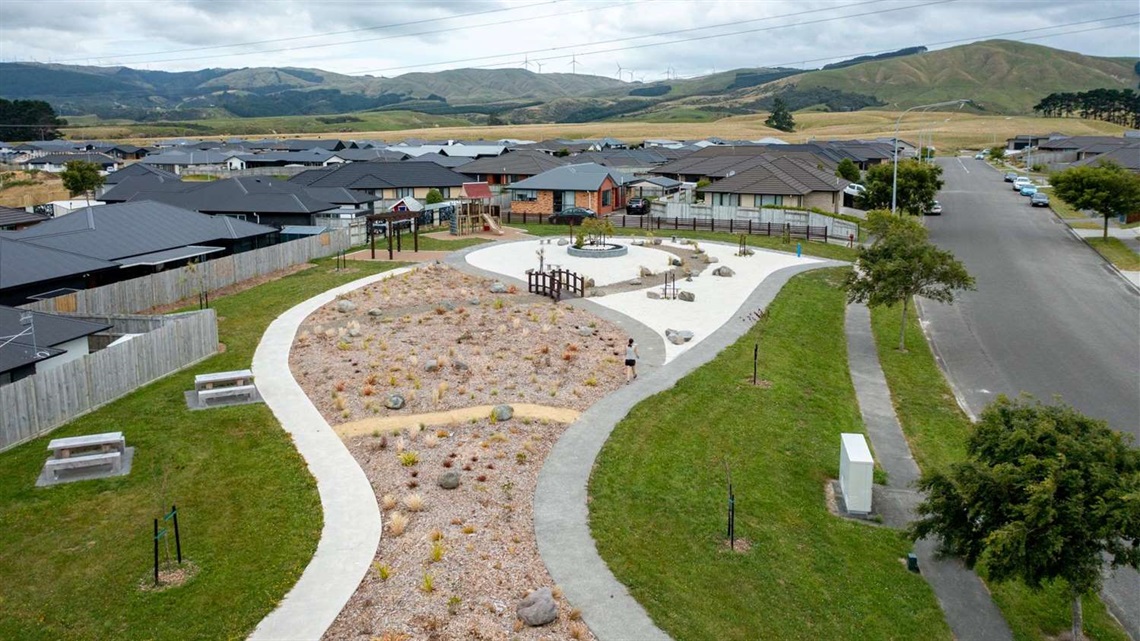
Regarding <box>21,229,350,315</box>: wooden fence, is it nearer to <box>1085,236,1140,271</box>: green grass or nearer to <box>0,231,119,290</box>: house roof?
<box>0,231,119,290</box>: house roof

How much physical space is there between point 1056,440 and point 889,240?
21.2 meters

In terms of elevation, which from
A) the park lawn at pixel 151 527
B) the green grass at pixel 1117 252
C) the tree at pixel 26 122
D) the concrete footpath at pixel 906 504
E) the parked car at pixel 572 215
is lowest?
the concrete footpath at pixel 906 504

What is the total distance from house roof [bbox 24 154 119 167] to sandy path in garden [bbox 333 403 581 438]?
113125mm

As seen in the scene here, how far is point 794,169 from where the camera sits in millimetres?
76688

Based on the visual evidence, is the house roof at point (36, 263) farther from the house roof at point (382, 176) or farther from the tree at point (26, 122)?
the tree at point (26, 122)

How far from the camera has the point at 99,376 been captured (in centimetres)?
2391

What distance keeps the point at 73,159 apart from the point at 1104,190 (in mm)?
130957

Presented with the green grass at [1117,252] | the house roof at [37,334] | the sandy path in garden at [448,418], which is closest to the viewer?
the house roof at [37,334]

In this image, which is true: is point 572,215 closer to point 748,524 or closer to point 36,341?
point 36,341

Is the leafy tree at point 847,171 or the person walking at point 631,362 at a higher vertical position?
the leafy tree at point 847,171

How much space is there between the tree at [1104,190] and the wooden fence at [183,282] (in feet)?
173

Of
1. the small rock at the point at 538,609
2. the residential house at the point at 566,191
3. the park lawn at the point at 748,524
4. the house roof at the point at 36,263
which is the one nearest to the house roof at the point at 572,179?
the residential house at the point at 566,191

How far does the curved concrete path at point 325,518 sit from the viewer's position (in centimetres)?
1355

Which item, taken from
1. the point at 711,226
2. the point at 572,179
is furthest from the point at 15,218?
the point at 711,226
